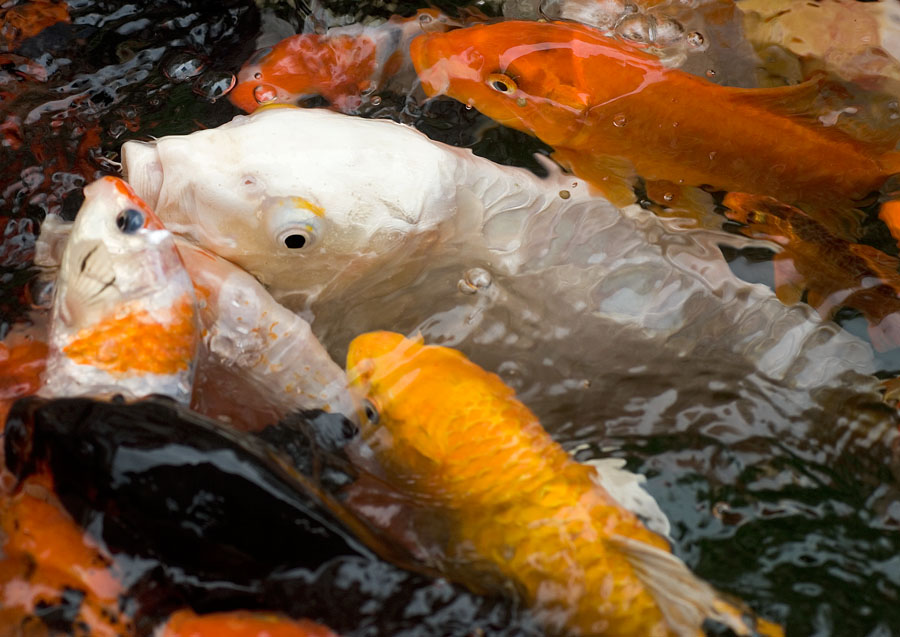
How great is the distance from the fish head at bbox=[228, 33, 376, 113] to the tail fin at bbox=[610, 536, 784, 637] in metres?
1.94

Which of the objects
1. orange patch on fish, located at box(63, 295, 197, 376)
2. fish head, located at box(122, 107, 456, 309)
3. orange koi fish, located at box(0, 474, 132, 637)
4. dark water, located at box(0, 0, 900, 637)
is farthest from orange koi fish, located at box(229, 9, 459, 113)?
orange koi fish, located at box(0, 474, 132, 637)

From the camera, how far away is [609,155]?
8.71 ft

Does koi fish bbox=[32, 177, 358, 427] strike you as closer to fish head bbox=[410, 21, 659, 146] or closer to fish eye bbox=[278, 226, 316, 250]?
fish eye bbox=[278, 226, 316, 250]

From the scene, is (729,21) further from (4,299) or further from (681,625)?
(4,299)

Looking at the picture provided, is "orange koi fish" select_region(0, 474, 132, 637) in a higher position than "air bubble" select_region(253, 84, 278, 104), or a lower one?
lower

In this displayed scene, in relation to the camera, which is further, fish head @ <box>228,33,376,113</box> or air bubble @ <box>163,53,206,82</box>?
air bubble @ <box>163,53,206,82</box>

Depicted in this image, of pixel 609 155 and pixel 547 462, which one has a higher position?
pixel 609 155

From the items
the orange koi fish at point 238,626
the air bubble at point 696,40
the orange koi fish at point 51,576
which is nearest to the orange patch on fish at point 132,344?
the orange koi fish at point 51,576

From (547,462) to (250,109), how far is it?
1.73 m

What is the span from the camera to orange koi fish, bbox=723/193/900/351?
2.31 m

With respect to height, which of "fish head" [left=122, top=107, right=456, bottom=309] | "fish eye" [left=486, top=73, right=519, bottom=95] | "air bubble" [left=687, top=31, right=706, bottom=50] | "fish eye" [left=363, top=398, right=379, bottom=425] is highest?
"air bubble" [left=687, top=31, right=706, bottom=50]

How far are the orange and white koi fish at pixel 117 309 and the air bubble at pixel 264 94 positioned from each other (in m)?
0.97

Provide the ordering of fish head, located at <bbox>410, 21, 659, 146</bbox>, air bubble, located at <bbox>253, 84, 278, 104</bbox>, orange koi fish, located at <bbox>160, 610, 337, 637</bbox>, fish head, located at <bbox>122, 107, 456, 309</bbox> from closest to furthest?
orange koi fish, located at <bbox>160, 610, 337, 637</bbox>
fish head, located at <bbox>122, 107, 456, 309</bbox>
fish head, located at <bbox>410, 21, 659, 146</bbox>
air bubble, located at <bbox>253, 84, 278, 104</bbox>

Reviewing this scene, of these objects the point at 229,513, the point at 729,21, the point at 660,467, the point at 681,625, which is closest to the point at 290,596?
the point at 229,513
